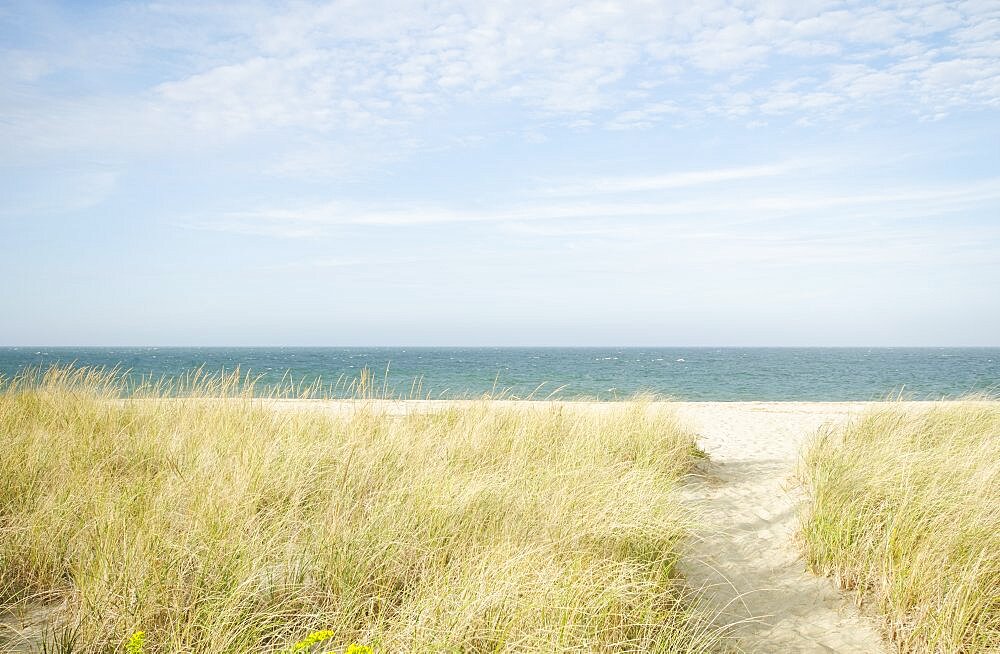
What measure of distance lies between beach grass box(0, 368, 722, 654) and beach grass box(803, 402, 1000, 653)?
1.06 m

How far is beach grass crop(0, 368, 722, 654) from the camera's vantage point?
265cm

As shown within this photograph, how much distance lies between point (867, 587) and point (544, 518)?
2082 millimetres

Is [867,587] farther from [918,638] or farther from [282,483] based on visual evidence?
[282,483]

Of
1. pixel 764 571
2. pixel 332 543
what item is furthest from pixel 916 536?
pixel 332 543

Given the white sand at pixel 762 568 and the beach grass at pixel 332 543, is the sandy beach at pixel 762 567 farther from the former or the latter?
the beach grass at pixel 332 543

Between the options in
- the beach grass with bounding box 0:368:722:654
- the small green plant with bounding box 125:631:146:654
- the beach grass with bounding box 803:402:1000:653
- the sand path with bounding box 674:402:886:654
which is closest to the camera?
the small green plant with bounding box 125:631:146:654

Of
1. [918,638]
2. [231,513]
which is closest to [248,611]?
[231,513]

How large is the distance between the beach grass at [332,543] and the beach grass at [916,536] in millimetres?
1056

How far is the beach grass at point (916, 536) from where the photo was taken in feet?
9.89

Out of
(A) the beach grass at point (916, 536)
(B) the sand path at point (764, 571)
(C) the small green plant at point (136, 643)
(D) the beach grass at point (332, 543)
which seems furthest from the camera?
(B) the sand path at point (764, 571)

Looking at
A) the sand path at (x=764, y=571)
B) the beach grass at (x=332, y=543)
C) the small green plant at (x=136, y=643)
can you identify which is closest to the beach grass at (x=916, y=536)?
the sand path at (x=764, y=571)

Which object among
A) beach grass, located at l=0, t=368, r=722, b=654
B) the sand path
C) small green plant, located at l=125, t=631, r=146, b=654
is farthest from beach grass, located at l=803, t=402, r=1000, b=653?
small green plant, located at l=125, t=631, r=146, b=654

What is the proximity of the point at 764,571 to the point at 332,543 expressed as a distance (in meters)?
3.03

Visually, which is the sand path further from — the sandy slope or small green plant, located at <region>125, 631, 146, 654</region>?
small green plant, located at <region>125, 631, 146, 654</region>
